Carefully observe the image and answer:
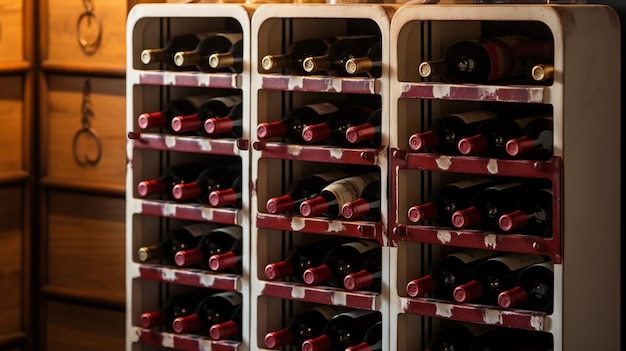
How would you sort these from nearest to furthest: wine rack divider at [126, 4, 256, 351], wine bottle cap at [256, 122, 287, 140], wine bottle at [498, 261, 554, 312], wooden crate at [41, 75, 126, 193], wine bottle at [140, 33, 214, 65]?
wine bottle at [498, 261, 554, 312], wine bottle cap at [256, 122, 287, 140], wine rack divider at [126, 4, 256, 351], wine bottle at [140, 33, 214, 65], wooden crate at [41, 75, 126, 193]

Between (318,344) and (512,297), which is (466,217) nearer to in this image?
(512,297)

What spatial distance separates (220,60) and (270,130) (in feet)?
0.75

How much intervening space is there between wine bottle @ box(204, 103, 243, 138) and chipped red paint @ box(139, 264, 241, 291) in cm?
36

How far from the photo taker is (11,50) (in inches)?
133

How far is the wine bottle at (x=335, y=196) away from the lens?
8.96ft

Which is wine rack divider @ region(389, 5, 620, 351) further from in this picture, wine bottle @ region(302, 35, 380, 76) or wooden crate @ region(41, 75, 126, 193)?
wooden crate @ region(41, 75, 126, 193)

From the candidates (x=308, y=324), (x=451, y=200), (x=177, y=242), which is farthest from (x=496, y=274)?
(x=177, y=242)

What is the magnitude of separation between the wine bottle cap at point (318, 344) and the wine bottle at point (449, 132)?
20.1 inches

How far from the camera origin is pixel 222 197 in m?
2.89

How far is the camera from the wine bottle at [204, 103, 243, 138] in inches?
112

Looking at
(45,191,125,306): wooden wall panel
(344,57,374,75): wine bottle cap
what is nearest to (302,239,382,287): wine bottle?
(344,57,374,75): wine bottle cap

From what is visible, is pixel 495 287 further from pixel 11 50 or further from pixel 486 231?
pixel 11 50

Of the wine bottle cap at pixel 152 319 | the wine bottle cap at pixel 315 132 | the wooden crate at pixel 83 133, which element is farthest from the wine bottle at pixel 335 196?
the wooden crate at pixel 83 133

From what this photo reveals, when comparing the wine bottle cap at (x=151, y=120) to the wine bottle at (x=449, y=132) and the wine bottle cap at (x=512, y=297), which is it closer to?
the wine bottle at (x=449, y=132)
